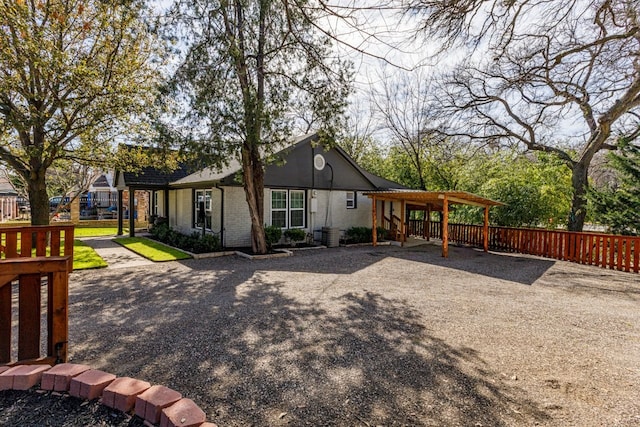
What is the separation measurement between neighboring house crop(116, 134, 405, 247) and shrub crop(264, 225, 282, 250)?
2.98ft

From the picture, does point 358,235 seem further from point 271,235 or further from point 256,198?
point 256,198

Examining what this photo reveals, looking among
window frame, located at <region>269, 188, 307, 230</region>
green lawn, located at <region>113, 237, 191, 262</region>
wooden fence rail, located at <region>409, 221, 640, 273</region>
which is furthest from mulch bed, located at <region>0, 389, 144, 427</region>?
wooden fence rail, located at <region>409, 221, 640, 273</region>

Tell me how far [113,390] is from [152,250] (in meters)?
10.4

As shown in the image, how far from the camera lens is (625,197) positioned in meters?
11.4

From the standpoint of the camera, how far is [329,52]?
27.4 ft

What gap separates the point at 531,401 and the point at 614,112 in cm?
1477

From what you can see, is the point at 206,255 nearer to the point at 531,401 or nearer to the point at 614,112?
the point at 531,401

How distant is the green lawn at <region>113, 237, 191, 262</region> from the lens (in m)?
10.6

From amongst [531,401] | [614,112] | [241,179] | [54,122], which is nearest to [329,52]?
[241,179]

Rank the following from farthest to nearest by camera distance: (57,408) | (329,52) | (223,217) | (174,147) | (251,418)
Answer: (223,217)
(174,147)
(329,52)
(251,418)
(57,408)

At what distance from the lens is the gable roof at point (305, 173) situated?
42.1 feet

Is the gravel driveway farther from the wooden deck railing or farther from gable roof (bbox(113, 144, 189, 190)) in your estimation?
gable roof (bbox(113, 144, 189, 190))

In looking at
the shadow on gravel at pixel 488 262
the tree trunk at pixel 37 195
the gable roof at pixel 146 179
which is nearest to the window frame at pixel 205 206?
the gable roof at pixel 146 179

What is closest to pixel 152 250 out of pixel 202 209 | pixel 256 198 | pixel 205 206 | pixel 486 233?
pixel 205 206
